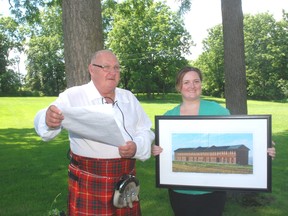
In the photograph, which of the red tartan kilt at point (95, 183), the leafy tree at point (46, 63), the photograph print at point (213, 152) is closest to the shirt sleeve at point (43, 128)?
the red tartan kilt at point (95, 183)

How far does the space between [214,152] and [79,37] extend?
6.22ft

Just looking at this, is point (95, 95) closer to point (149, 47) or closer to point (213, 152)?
point (213, 152)

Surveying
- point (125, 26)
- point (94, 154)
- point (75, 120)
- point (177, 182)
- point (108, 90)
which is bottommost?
point (177, 182)

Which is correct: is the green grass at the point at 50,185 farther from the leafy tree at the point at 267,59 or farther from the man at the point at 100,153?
the leafy tree at the point at 267,59

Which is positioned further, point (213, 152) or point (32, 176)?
point (32, 176)

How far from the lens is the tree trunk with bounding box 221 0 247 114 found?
19.0 ft

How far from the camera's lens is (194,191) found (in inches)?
123

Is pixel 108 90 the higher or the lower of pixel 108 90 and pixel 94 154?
the higher

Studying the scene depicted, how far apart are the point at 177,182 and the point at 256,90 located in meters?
59.8

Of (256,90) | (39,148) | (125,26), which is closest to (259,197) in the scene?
(39,148)

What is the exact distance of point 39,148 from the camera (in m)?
11.8

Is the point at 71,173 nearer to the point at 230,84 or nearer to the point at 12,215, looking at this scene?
the point at 12,215

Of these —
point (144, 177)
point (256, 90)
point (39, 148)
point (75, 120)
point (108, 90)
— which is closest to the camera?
point (75, 120)

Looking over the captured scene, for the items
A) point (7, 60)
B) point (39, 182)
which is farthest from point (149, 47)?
point (39, 182)
